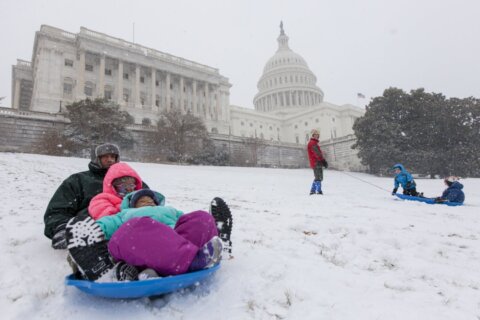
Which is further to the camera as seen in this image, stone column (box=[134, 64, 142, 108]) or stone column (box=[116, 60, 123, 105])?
stone column (box=[134, 64, 142, 108])

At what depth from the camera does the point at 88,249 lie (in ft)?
7.07

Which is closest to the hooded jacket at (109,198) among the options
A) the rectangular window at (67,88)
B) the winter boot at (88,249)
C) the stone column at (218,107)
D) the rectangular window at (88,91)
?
the winter boot at (88,249)

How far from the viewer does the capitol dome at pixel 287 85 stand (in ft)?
268

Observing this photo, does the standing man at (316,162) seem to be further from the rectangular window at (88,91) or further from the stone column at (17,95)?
the stone column at (17,95)

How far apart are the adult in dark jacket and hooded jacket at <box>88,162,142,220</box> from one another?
0.70 ft

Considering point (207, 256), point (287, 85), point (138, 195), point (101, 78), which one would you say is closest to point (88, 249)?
point (138, 195)

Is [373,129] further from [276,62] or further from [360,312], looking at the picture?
[276,62]

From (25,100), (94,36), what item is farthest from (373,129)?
(25,100)

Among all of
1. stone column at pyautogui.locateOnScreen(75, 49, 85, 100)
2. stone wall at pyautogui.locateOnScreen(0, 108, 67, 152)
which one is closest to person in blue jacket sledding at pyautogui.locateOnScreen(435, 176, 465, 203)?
stone wall at pyautogui.locateOnScreen(0, 108, 67, 152)

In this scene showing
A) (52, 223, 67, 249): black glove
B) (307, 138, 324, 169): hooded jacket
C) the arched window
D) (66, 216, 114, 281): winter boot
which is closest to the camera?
(66, 216, 114, 281): winter boot

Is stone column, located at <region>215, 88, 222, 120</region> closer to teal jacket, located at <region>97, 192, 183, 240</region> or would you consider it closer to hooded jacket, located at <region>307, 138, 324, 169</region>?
hooded jacket, located at <region>307, 138, 324, 169</region>

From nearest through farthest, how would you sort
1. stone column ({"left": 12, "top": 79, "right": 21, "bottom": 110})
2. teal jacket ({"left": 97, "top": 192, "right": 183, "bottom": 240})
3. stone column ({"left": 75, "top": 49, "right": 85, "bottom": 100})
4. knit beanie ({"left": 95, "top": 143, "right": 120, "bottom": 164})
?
teal jacket ({"left": 97, "top": 192, "right": 183, "bottom": 240}), knit beanie ({"left": 95, "top": 143, "right": 120, "bottom": 164}), stone column ({"left": 75, "top": 49, "right": 85, "bottom": 100}), stone column ({"left": 12, "top": 79, "right": 21, "bottom": 110})

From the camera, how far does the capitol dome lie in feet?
268

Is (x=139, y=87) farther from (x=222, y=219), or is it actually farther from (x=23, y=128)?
(x=222, y=219)
